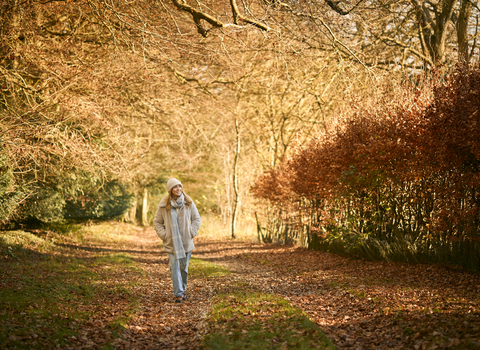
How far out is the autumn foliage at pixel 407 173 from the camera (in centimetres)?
748

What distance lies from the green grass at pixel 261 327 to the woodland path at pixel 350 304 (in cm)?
A: 19

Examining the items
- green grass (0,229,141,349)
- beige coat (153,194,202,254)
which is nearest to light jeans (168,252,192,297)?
beige coat (153,194,202,254)

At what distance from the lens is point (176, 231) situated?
7445 mm

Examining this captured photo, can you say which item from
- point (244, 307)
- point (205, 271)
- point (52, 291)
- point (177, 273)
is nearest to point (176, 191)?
point (177, 273)

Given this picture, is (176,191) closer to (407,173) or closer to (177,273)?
(177,273)

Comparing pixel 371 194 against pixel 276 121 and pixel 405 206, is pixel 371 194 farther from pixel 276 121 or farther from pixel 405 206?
pixel 276 121

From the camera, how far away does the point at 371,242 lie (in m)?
10.6

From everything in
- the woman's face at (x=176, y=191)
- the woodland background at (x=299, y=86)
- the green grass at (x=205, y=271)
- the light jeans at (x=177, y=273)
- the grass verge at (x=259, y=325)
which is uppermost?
the woodland background at (x=299, y=86)

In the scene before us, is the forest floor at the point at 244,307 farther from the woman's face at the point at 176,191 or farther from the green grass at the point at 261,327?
the woman's face at the point at 176,191

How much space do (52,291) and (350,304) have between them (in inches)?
198

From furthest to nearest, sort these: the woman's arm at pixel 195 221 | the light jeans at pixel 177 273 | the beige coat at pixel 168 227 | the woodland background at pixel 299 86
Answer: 1. the woodland background at pixel 299 86
2. the woman's arm at pixel 195 221
3. the beige coat at pixel 168 227
4. the light jeans at pixel 177 273

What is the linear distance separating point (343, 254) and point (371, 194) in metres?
2.27

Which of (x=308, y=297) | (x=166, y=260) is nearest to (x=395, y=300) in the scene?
(x=308, y=297)

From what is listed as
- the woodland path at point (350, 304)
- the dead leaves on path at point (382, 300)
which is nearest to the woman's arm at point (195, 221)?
the woodland path at point (350, 304)
